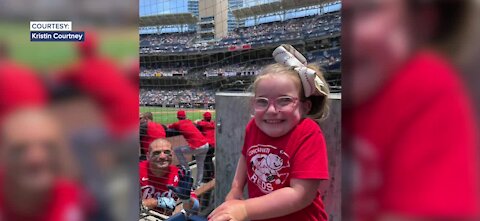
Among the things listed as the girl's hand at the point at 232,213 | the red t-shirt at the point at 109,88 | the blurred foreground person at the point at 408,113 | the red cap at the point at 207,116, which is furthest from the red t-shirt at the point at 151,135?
the blurred foreground person at the point at 408,113

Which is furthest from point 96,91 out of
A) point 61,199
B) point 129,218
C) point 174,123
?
point 174,123

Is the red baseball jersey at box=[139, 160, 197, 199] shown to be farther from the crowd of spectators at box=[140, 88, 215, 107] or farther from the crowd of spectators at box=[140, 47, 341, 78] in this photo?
the crowd of spectators at box=[140, 47, 341, 78]

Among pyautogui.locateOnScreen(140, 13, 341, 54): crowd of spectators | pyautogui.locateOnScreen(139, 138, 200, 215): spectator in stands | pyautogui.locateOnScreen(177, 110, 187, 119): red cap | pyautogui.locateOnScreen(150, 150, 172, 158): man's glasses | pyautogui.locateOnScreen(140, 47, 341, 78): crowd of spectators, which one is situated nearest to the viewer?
pyautogui.locateOnScreen(140, 47, 341, 78): crowd of spectators

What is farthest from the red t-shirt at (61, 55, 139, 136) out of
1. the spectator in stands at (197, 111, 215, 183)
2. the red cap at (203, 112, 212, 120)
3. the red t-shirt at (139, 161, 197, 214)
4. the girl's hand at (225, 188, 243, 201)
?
the red cap at (203, 112, 212, 120)

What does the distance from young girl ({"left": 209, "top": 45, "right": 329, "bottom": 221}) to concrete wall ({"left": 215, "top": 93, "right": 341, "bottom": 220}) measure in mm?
61

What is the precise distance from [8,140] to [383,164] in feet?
3.09

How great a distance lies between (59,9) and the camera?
1.12 meters

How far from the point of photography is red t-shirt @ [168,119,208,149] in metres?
Answer: 2.43

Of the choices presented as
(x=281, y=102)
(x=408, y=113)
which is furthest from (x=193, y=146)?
(x=408, y=113)

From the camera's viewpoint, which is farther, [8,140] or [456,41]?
[8,140]

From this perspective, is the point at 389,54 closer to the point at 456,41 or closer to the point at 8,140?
the point at 456,41

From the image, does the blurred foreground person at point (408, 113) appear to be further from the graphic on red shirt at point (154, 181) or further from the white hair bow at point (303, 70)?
the graphic on red shirt at point (154, 181)

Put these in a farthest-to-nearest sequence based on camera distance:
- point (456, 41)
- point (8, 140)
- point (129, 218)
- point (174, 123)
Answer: point (174, 123) < point (129, 218) < point (8, 140) < point (456, 41)

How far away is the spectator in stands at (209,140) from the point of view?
2.01 metres
